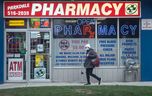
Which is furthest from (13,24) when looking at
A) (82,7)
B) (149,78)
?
(149,78)

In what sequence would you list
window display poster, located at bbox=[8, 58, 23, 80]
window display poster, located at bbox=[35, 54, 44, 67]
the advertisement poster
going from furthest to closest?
window display poster, located at bbox=[35, 54, 44, 67] < window display poster, located at bbox=[8, 58, 23, 80] < the advertisement poster

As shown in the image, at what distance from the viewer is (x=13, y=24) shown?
22.9m

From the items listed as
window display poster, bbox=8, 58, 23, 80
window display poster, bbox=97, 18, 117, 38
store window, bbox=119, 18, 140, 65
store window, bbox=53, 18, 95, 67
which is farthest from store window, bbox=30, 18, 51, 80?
store window, bbox=119, 18, 140, 65

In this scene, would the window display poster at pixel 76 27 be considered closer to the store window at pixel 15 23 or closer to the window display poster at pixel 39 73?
the store window at pixel 15 23

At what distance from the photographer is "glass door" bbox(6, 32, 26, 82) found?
22844 millimetres

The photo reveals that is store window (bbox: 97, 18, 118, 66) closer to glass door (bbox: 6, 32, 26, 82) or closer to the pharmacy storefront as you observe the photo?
the pharmacy storefront

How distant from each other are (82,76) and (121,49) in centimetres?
209

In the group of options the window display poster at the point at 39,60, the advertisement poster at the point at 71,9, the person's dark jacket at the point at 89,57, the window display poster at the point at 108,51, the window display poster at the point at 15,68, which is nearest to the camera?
the person's dark jacket at the point at 89,57

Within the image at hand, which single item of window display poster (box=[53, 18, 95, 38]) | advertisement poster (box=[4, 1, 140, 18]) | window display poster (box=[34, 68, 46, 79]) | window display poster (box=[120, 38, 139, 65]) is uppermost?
advertisement poster (box=[4, 1, 140, 18])

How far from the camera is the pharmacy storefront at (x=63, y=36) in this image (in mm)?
22766

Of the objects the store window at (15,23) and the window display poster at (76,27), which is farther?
the window display poster at (76,27)

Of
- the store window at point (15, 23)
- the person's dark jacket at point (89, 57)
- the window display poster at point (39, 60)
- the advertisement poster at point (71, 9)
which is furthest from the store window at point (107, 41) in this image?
the store window at point (15, 23)

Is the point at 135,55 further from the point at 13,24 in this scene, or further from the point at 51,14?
the point at 13,24

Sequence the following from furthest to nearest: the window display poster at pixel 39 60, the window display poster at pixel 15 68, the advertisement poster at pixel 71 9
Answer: the window display poster at pixel 39 60, the window display poster at pixel 15 68, the advertisement poster at pixel 71 9
